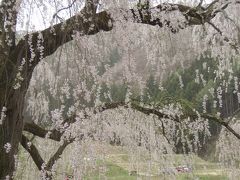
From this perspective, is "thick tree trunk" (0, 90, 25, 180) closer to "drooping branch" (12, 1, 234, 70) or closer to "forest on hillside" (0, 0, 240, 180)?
"forest on hillside" (0, 0, 240, 180)

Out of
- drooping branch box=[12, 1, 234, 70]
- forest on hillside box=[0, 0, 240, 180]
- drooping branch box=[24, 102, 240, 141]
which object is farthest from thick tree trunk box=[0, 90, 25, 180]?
drooping branch box=[24, 102, 240, 141]

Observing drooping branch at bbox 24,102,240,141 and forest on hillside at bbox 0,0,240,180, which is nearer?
forest on hillside at bbox 0,0,240,180

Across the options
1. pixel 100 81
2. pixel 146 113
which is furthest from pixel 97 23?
pixel 146 113

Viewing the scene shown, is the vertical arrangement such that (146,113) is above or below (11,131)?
above

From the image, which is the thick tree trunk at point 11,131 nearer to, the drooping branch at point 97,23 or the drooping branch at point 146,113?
the drooping branch at point 97,23

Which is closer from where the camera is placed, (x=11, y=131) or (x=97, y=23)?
(x=11, y=131)

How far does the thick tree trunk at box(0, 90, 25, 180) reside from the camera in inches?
179

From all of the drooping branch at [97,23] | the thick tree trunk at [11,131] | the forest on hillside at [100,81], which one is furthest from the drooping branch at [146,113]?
the drooping branch at [97,23]

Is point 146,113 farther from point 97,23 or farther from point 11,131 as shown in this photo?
point 11,131

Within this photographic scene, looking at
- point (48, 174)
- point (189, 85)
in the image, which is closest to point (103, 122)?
point (48, 174)

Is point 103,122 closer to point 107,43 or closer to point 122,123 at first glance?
point 122,123

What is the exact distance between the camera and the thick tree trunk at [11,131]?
4551mm

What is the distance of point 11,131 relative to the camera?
461 cm

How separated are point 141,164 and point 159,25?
2108 mm
